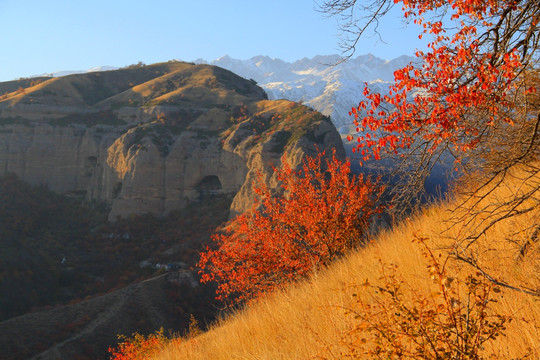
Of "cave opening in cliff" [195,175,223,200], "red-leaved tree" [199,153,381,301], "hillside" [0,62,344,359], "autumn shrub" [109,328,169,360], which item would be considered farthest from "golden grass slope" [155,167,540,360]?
"cave opening in cliff" [195,175,223,200]

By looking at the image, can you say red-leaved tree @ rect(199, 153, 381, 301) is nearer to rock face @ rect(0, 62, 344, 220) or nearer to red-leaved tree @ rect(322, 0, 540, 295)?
red-leaved tree @ rect(322, 0, 540, 295)

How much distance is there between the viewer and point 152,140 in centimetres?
4041

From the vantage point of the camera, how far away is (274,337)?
559 cm

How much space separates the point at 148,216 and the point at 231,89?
23.1 meters

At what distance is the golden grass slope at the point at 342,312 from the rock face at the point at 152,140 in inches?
A: 938

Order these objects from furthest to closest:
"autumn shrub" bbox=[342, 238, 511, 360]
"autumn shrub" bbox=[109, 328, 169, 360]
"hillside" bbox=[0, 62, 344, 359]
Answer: "hillside" bbox=[0, 62, 344, 359] → "autumn shrub" bbox=[109, 328, 169, 360] → "autumn shrub" bbox=[342, 238, 511, 360]

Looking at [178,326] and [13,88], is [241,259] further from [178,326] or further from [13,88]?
[13,88]

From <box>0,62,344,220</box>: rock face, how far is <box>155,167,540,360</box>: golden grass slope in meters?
23.8

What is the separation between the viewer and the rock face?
35250mm

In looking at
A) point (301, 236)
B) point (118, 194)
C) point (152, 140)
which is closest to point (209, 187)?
point (152, 140)

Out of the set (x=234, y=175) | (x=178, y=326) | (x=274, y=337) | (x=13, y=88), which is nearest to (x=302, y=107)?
(x=234, y=175)

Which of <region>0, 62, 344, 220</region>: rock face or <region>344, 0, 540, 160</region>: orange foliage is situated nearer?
<region>344, 0, 540, 160</region>: orange foliage

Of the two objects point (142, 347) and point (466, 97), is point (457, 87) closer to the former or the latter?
point (466, 97)

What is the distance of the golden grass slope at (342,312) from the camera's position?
343 centimetres
